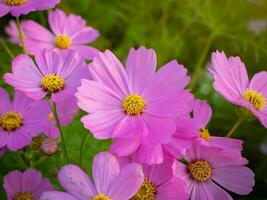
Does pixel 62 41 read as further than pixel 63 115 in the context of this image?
Yes

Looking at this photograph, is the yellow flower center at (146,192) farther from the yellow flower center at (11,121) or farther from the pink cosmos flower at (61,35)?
the pink cosmos flower at (61,35)

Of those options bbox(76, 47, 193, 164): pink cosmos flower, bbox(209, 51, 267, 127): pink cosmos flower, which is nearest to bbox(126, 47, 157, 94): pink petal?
→ bbox(76, 47, 193, 164): pink cosmos flower

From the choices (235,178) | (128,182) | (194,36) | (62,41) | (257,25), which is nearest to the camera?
(128,182)

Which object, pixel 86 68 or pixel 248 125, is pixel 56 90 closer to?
pixel 86 68

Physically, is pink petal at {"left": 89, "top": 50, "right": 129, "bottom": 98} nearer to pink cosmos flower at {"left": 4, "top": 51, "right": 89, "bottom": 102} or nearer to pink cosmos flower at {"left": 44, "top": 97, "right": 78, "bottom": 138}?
pink cosmos flower at {"left": 4, "top": 51, "right": 89, "bottom": 102}

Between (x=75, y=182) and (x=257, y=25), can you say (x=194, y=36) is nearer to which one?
(x=257, y=25)

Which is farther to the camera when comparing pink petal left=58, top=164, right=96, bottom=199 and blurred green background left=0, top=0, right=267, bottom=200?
blurred green background left=0, top=0, right=267, bottom=200

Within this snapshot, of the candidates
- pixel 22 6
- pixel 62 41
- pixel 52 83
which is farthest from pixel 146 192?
pixel 62 41
